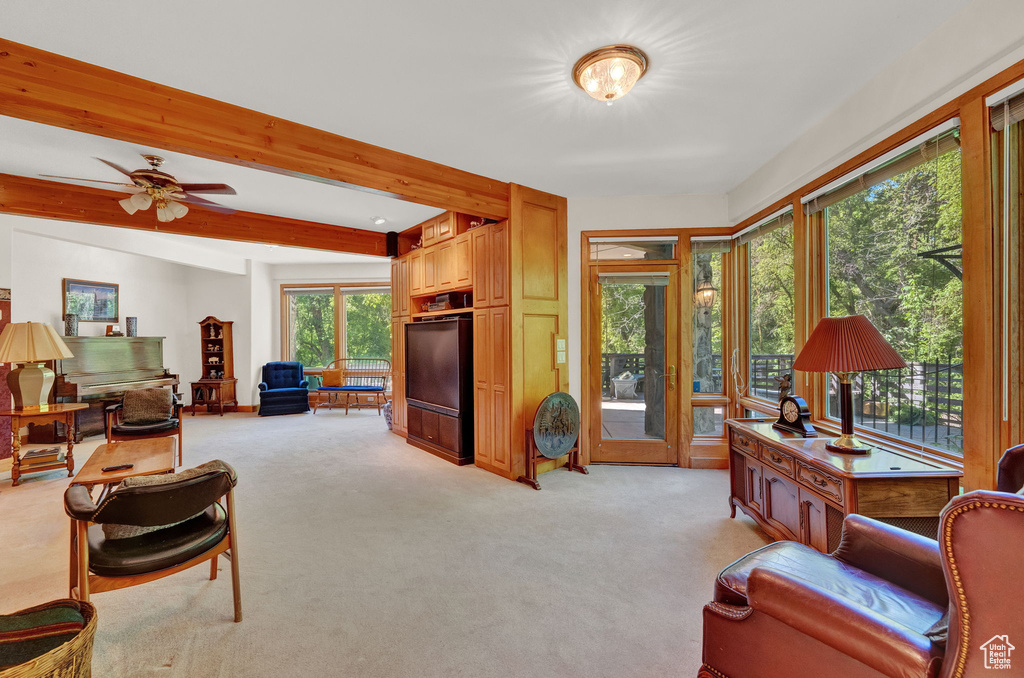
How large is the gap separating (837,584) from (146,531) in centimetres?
287

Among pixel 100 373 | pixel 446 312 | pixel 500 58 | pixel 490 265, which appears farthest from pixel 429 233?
pixel 100 373

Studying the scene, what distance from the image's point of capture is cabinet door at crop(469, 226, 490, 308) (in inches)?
173

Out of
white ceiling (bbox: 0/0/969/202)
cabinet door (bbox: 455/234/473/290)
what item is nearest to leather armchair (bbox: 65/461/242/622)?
white ceiling (bbox: 0/0/969/202)

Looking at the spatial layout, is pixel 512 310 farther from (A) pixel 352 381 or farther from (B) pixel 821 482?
(A) pixel 352 381

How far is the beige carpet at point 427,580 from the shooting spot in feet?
5.97

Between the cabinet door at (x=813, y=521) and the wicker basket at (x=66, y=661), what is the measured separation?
9.60 ft

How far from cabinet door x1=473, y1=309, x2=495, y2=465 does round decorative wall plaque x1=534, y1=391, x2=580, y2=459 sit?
58 centimetres

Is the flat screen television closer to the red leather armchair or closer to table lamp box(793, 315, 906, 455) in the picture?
table lamp box(793, 315, 906, 455)

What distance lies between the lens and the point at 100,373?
232 inches

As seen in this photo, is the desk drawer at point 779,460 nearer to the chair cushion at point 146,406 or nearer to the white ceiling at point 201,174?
the white ceiling at point 201,174

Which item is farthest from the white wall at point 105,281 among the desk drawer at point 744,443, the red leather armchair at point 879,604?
the desk drawer at point 744,443

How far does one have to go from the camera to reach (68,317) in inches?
223

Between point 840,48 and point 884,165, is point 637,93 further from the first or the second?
point 884,165

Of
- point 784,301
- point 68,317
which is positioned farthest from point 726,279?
→ point 68,317
